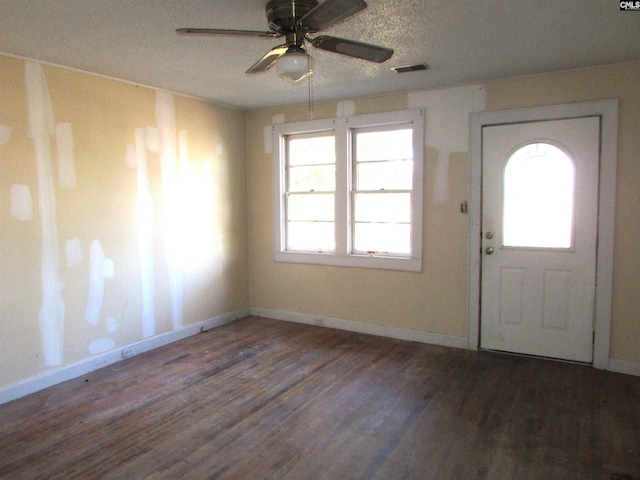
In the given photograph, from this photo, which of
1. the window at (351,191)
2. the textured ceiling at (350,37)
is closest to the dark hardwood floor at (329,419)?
the window at (351,191)

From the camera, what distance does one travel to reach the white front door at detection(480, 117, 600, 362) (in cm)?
370

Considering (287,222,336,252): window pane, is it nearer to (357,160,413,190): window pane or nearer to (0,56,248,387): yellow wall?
(357,160,413,190): window pane

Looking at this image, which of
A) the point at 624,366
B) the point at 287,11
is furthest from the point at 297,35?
the point at 624,366

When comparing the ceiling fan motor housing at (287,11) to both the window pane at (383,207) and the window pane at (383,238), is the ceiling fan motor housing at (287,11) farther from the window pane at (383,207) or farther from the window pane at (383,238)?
the window pane at (383,238)

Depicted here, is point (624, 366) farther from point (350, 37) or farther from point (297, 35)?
point (297, 35)

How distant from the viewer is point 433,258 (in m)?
4.36

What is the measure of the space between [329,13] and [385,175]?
271 centimetres

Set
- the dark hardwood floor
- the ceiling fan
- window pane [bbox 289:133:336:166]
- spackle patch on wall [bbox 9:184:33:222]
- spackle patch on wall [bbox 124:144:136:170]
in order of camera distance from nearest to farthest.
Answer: the ceiling fan → the dark hardwood floor → spackle patch on wall [bbox 9:184:33:222] → spackle patch on wall [bbox 124:144:136:170] → window pane [bbox 289:133:336:166]

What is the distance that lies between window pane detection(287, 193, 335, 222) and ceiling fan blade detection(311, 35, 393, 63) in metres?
2.55

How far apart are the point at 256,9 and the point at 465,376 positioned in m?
3.10

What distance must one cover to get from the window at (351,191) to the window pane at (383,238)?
11mm

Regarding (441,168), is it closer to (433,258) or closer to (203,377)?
(433,258)

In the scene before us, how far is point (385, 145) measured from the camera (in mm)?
4613

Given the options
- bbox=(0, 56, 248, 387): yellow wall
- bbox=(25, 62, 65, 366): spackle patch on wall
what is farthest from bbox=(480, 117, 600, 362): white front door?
bbox=(25, 62, 65, 366): spackle patch on wall
